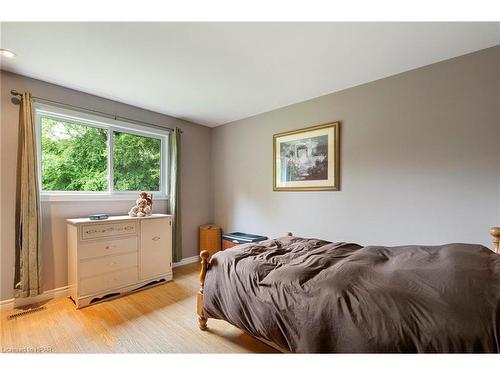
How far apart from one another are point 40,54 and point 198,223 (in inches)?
114

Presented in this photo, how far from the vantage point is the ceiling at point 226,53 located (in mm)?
1729

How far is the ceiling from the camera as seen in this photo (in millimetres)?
1729

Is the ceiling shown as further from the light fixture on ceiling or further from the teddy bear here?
the teddy bear

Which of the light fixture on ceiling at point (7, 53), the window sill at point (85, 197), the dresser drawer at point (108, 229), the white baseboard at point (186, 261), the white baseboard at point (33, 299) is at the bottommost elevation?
the white baseboard at point (186, 261)

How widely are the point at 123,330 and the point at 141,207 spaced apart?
1467mm

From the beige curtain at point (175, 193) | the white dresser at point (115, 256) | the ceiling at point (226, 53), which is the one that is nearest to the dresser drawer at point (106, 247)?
the white dresser at point (115, 256)

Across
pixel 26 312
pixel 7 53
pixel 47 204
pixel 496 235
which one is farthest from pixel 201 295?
pixel 7 53

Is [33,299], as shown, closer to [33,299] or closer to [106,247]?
[33,299]

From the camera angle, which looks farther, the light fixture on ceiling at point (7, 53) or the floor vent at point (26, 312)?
the floor vent at point (26, 312)

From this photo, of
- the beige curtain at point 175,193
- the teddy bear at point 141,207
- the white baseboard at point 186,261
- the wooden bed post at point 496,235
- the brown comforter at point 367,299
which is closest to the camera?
the brown comforter at point 367,299

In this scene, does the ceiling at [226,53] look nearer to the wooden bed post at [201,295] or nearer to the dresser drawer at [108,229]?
the dresser drawer at [108,229]

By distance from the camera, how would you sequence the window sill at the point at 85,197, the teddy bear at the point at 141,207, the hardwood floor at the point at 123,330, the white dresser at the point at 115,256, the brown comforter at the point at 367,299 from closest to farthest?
the brown comforter at the point at 367,299 < the hardwood floor at the point at 123,330 < the white dresser at the point at 115,256 < the window sill at the point at 85,197 < the teddy bear at the point at 141,207

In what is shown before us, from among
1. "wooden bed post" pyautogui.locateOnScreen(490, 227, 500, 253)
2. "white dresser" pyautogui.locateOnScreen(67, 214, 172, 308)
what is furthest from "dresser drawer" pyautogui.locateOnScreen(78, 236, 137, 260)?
"wooden bed post" pyautogui.locateOnScreen(490, 227, 500, 253)

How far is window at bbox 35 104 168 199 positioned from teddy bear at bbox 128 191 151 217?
11.3 inches
